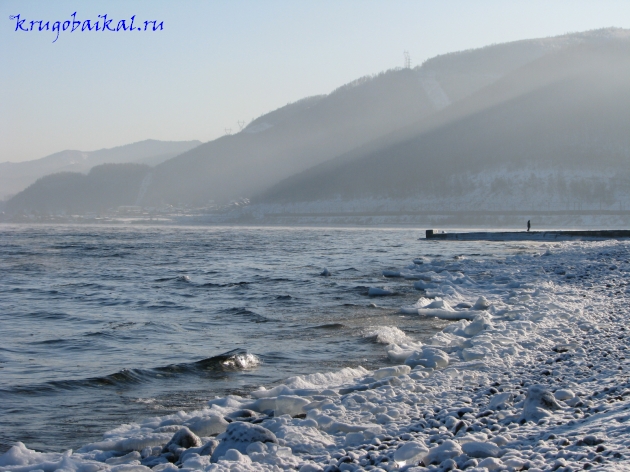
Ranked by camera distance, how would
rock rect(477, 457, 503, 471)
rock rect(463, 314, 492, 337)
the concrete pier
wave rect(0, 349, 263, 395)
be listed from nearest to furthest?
rock rect(477, 457, 503, 471) → wave rect(0, 349, 263, 395) → rock rect(463, 314, 492, 337) → the concrete pier

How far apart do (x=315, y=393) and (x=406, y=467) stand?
2.57 metres

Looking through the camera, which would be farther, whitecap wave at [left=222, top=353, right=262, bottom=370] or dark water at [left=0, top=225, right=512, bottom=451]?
whitecap wave at [left=222, top=353, right=262, bottom=370]

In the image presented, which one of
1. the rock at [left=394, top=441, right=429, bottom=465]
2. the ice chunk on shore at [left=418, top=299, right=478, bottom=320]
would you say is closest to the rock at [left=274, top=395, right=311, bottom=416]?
the rock at [left=394, top=441, right=429, bottom=465]

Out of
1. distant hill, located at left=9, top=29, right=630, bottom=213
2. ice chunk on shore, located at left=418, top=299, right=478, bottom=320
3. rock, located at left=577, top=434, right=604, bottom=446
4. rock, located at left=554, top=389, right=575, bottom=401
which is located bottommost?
ice chunk on shore, located at left=418, top=299, right=478, bottom=320

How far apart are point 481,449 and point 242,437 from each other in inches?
77.7

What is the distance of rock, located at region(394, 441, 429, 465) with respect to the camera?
4949 millimetres

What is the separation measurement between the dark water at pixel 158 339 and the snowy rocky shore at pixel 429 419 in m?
0.73

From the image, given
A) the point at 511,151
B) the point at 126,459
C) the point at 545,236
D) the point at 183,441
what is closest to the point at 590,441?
the point at 183,441

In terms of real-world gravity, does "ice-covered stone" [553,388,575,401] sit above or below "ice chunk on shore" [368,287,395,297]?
above

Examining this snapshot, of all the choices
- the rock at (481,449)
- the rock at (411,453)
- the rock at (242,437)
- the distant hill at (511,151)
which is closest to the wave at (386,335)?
the rock at (242,437)

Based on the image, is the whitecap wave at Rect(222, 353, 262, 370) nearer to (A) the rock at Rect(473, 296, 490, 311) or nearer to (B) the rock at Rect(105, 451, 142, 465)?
(B) the rock at Rect(105, 451, 142, 465)

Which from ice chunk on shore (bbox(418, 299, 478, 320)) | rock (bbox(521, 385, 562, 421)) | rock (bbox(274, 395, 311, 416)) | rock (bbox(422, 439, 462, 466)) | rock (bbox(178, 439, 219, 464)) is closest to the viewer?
rock (bbox(422, 439, 462, 466))

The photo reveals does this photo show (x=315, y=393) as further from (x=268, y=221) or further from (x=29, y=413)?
(x=268, y=221)

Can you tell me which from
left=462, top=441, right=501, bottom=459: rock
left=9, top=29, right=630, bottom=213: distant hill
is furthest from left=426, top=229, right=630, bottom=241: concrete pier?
left=9, top=29, right=630, bottom=213: distant hill
